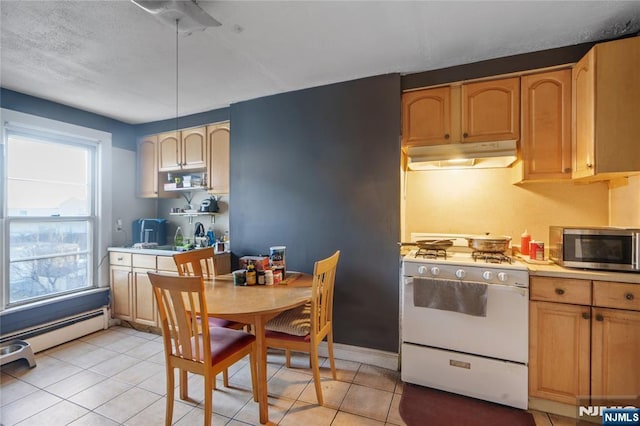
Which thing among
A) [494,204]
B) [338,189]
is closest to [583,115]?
[494,204]

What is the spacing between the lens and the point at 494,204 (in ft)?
7.88

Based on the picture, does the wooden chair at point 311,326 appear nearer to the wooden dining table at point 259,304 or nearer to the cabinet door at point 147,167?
the wooden dining table at point 259,304

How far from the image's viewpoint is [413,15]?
1.66 m

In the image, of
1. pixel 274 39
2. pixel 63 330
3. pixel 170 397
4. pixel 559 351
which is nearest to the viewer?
pixel 170 397

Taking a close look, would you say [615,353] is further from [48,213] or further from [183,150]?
[48,213]

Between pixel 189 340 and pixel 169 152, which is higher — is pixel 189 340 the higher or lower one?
the lower one

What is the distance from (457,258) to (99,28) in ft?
9.49

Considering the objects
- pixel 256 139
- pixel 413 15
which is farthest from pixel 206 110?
pixel 413 15

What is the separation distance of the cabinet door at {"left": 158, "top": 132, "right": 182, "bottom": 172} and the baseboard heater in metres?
1.82

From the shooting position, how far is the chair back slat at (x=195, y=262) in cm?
218

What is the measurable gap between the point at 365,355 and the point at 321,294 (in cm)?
93

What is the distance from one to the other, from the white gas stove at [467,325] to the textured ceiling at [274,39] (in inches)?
60.5

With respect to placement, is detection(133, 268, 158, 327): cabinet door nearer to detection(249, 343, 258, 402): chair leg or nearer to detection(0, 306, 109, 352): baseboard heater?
detection(0, 306, 109, 352): baseboard heater

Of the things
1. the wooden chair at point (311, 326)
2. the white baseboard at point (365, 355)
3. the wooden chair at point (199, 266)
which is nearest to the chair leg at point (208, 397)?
the wooden chair at point (311, 326)
